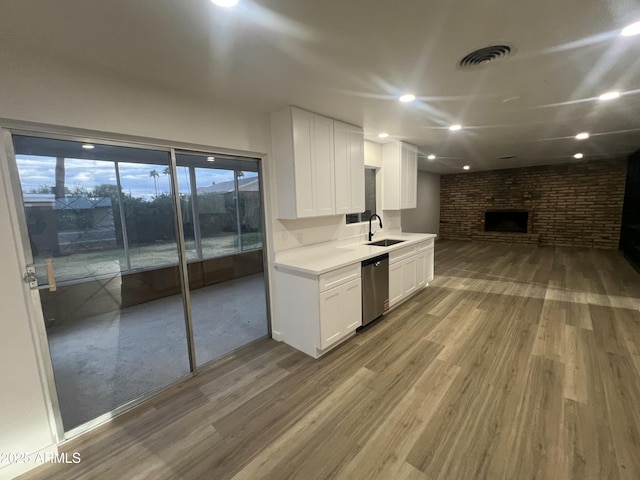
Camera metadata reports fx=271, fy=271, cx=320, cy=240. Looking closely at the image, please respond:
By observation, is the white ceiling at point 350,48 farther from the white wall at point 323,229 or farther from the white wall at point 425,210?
the white wall at point 425,210

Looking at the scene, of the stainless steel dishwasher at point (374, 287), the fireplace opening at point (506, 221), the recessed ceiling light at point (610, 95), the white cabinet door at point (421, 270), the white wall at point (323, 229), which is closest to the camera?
the recessed ceiling light at point (610, 95)

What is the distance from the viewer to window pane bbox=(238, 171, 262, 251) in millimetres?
2961

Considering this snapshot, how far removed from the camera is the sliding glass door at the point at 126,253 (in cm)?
183

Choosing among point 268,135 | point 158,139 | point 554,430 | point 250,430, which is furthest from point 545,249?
point 158,139

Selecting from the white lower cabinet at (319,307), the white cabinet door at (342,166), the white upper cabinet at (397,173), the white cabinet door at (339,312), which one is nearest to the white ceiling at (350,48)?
the white cabinet door at (342,166)

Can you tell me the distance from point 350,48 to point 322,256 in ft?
6.74

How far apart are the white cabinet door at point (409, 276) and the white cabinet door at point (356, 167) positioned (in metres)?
1.10

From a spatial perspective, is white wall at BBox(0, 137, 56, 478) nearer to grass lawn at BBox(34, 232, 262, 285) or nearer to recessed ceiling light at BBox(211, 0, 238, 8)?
grass lawn at BBox(34, 232, 262, 285)

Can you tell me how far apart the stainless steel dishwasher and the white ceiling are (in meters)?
1.71

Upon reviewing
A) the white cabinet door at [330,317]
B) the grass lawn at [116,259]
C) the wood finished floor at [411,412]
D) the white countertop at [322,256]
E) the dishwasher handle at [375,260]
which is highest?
the grass lawn at [116,259]

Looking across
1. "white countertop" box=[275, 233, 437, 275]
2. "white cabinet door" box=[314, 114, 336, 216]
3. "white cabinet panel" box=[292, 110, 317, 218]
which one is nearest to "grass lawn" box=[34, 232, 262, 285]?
"white countertop" box=[275, 233, 437, 275]

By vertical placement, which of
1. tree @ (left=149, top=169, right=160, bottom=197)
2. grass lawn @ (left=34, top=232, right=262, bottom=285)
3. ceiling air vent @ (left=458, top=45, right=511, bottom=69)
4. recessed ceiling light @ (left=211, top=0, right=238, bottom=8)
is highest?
ceiling air vent @ (left=458, top=45, right=511, bottom=69)

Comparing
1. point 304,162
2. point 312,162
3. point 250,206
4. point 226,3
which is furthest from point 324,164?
point 226,3

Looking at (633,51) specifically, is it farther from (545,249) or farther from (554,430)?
(545,249)
